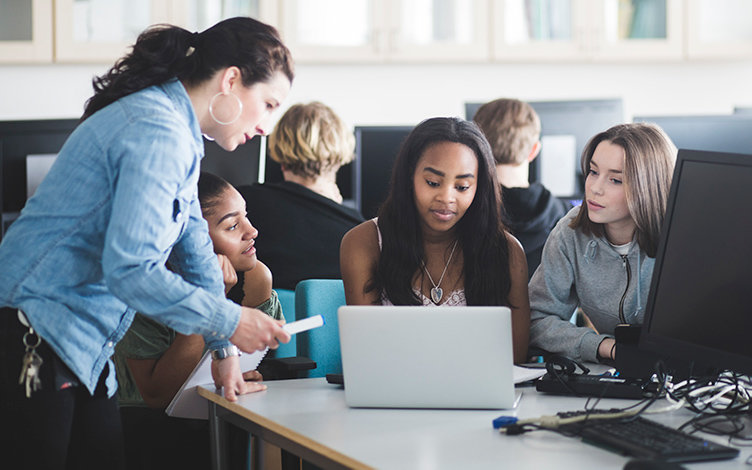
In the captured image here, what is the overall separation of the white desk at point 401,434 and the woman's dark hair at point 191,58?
58cm

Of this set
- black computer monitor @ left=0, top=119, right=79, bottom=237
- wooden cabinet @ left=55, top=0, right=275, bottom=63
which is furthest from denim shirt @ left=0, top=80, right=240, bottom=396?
wooden cabinet @ left=55, top=0, right=275, bottom=63

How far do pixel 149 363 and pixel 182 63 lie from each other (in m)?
0.72

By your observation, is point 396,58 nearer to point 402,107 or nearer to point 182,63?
point 402,107

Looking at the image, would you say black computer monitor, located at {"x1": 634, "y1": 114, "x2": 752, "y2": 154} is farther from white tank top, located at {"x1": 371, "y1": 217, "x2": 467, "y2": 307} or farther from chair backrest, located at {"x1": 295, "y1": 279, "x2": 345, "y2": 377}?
chair backrest, located at {"x1": 295, "y1": 279, "x2": 345, "y2": 377}

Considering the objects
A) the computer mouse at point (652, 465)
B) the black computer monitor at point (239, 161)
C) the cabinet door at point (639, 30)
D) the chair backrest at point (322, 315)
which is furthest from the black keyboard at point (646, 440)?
the cabinet door at point (639, 30)

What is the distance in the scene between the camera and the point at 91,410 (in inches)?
59.0

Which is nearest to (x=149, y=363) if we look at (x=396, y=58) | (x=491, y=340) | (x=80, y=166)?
(x=80, y=166)

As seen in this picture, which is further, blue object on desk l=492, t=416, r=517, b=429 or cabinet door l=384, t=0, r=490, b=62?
cabinet door l=384, t=0, r=490, b=62

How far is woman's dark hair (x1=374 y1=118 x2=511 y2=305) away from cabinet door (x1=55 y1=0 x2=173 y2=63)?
94.1 inches

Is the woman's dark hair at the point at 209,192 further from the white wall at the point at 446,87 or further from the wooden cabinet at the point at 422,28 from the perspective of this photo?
the white wall at the point at 446,87

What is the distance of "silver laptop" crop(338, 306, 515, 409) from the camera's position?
1.43 metres

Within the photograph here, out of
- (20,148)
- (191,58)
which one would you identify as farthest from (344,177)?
(191,58)

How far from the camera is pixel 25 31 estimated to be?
13.2 feet

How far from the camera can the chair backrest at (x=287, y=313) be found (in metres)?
2.26
